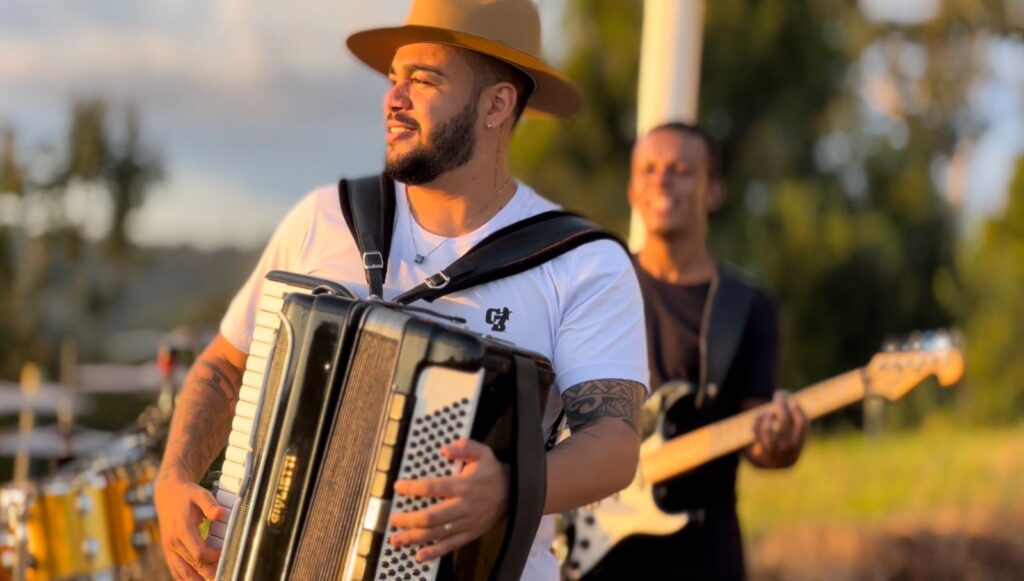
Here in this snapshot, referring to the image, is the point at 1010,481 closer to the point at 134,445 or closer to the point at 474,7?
the point at 134,445

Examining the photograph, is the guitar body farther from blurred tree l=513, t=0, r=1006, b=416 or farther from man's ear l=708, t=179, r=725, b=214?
blurred tree l=513, t=0, r=1006, b=416

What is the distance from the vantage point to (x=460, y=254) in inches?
117

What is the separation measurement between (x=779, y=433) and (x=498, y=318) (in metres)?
1.90

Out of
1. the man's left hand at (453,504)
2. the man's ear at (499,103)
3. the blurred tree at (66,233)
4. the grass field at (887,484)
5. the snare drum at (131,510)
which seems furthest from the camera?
the blurred tree at (66,233)

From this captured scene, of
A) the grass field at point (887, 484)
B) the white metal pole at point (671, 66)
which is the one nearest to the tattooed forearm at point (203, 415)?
the white metal pole at point (671, 66)

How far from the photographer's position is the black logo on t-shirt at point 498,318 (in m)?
2.82

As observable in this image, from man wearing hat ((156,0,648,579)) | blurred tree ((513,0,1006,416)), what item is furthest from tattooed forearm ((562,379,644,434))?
blurred tree ((513,0,1006,416))

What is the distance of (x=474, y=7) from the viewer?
118 inches

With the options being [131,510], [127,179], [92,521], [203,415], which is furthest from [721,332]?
[127,179]

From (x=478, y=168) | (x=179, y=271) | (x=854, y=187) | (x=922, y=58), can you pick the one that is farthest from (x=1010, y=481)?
(x=922, y=58)

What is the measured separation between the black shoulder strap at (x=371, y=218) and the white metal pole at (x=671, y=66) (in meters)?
2.95

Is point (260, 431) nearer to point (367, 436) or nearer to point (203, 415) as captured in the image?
point (367, 436)

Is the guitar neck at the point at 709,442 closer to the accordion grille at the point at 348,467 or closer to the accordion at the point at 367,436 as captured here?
the accordion at the point at 367,436

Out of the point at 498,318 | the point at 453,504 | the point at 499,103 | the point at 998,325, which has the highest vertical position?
the point at 998,325
